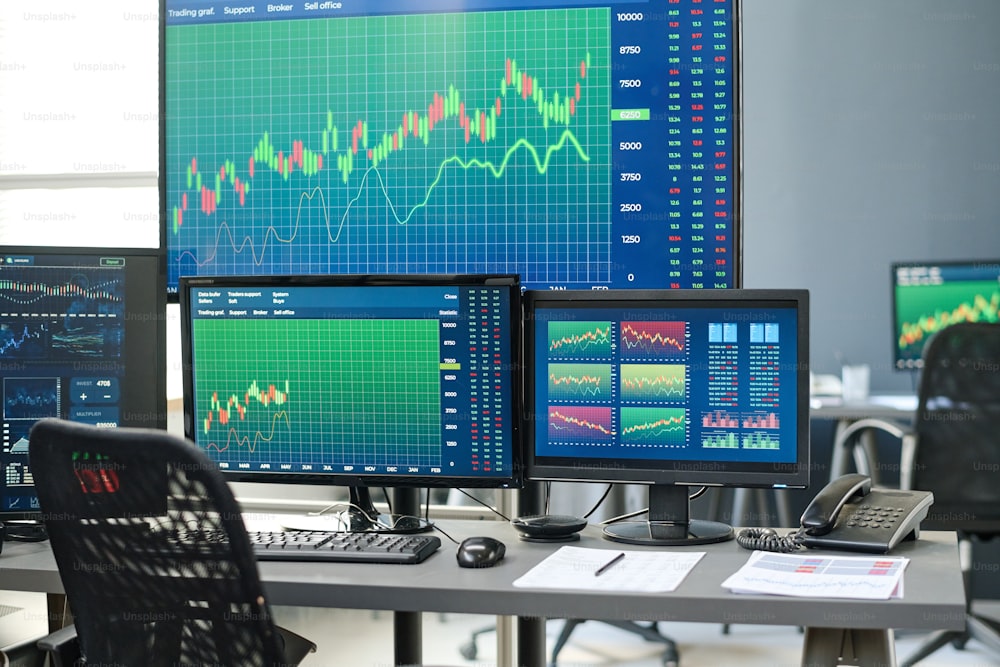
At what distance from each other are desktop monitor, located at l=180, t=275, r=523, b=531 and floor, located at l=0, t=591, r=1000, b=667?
4.28 ft

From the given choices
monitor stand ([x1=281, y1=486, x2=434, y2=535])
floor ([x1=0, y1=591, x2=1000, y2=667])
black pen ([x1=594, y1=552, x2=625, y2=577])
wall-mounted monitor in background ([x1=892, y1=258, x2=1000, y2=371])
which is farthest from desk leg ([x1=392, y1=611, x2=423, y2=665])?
wall-mounted monitor in background ([x1=892, y1=258, x2=1000, y2=371])

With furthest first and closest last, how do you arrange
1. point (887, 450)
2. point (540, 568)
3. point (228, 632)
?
point (887, 450)
point (540, 568)
point (228, 632)

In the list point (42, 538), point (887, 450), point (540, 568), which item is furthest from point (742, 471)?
point (887, 450)

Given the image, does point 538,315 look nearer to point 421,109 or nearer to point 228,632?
point 421,109

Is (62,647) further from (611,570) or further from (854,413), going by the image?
(854,413)

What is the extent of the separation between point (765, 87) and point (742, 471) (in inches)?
123

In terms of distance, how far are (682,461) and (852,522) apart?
0.32 metres

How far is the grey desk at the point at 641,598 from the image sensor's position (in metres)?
1.49

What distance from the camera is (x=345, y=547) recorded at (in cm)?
182

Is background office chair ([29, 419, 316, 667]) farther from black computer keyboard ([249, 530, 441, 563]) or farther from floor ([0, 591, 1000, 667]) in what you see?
floor ([0, 591, 1000, 667])

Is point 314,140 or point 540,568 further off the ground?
point 314,140

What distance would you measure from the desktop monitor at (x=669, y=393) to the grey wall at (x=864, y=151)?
2732mm

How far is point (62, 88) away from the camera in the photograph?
11.1 ft

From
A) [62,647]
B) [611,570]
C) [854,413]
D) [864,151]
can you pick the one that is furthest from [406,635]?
[864,151]
